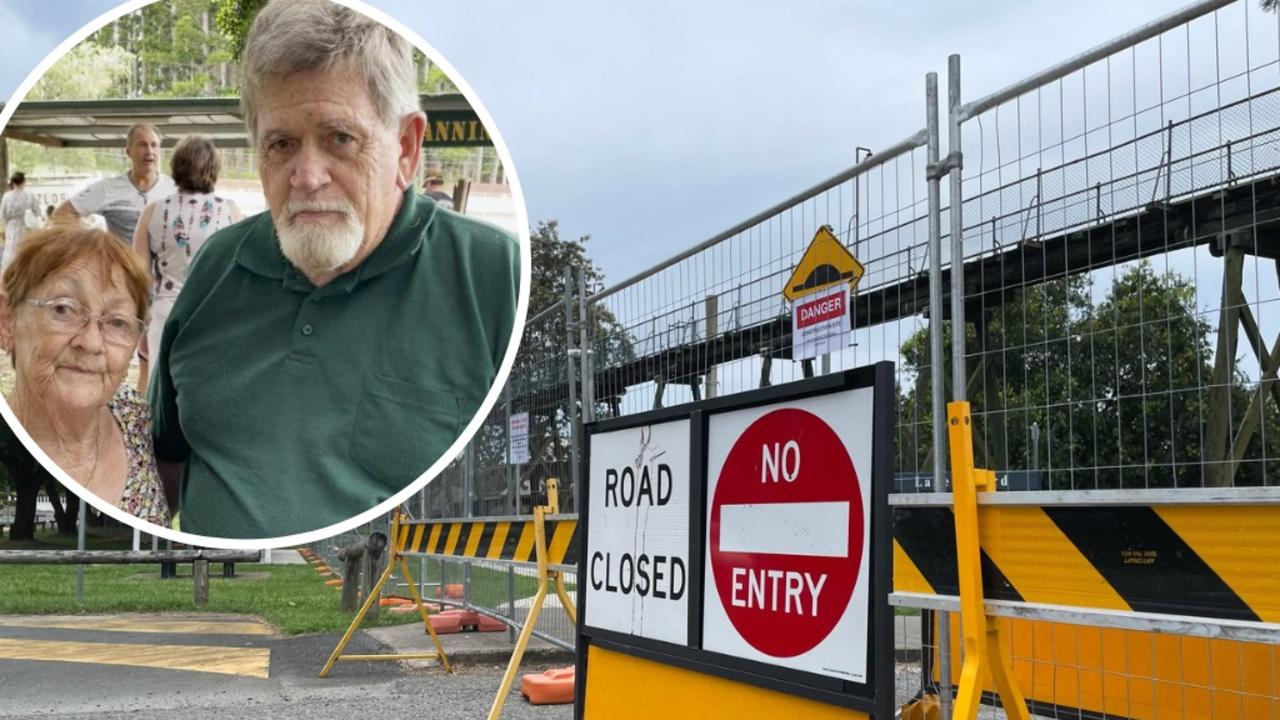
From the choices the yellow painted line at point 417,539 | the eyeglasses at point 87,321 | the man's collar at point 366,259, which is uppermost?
the man's collar at point 366,259

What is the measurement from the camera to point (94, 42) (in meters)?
2.45

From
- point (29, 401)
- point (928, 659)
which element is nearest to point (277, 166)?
point (29, 401)

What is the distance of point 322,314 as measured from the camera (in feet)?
8.02

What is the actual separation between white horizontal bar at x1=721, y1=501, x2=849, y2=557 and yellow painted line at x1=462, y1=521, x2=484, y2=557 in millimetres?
3550

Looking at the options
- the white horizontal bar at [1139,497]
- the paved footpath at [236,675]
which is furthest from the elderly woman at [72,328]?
the paved footpath at [236,675]

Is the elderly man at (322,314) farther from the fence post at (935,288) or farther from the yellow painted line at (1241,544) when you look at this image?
the fence post at (935,288)

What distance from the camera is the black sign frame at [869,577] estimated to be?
7.88 ft

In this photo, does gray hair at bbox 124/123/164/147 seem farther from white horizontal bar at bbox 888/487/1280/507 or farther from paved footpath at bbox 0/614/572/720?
paved footpath at bbox 0/614/572/720

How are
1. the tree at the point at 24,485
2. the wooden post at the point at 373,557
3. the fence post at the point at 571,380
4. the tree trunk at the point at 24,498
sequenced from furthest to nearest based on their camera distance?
the tree trunk at the point at 24,498, the tree at the point at 24,485, the wooden post at the point at 373,557, the fence post at the point at 571,380

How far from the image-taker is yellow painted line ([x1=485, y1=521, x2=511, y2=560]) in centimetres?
582

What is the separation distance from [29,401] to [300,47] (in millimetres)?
832

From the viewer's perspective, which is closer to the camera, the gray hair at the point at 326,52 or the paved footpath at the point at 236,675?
the gray hair at the point at 326,52

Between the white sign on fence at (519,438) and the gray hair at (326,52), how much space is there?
18.3 ft

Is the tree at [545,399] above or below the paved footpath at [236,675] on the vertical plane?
above
